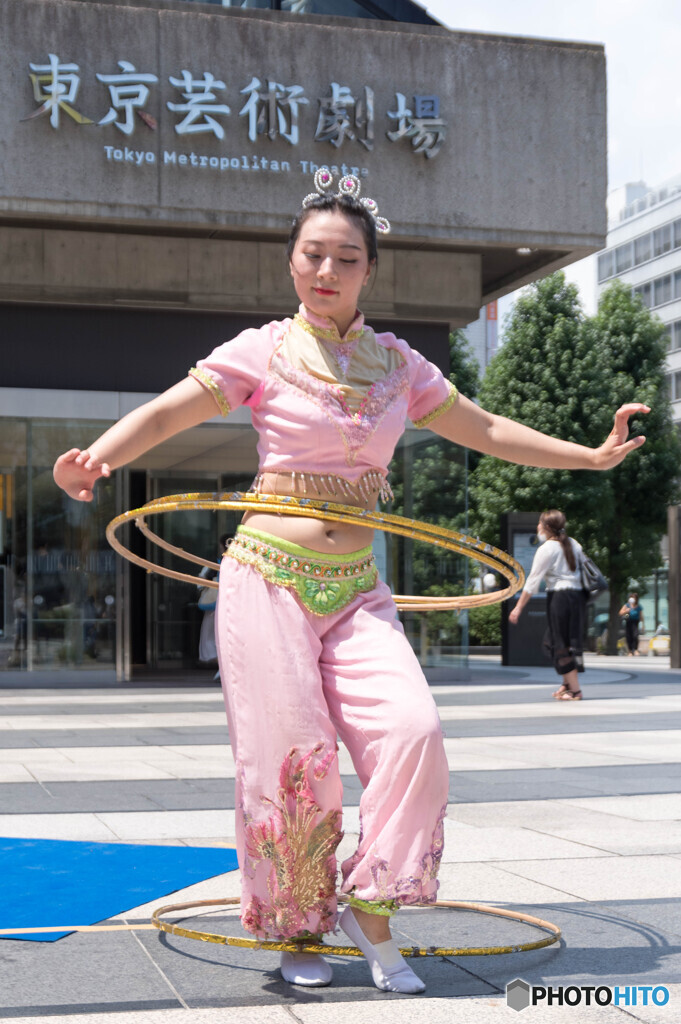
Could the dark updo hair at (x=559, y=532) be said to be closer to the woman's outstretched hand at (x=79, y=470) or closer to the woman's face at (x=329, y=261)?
the woman's face at (x=329, y=261)

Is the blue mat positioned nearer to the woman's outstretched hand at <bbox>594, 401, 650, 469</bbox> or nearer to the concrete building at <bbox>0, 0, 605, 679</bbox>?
the woman's outstretched hand at <bbox>594, 401, 650, 469</bbox>

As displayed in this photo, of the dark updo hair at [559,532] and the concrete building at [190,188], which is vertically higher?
the concrete building at [190,188]

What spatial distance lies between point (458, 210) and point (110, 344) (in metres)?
4.65

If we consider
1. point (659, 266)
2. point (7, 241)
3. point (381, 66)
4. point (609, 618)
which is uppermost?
point (659, 266)

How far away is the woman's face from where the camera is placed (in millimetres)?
3654

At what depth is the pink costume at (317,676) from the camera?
325cm

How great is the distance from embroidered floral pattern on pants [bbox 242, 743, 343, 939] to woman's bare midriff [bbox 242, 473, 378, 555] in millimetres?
565

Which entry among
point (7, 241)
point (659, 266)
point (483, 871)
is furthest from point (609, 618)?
point (659, 266)

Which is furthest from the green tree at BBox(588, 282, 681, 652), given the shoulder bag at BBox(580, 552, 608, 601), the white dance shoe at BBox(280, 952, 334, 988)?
the white dance shoe at BBox(280, 952, 334, 988)

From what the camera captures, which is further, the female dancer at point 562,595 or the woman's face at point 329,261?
the female dancer at point 562,595

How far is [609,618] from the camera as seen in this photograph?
3538cm

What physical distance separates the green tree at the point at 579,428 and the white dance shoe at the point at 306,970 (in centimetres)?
3016

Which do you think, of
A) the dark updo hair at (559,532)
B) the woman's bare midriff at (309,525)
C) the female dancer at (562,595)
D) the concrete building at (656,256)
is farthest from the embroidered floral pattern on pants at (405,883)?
the concrete building at (656,256)

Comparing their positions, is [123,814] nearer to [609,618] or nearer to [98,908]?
[98,908]
